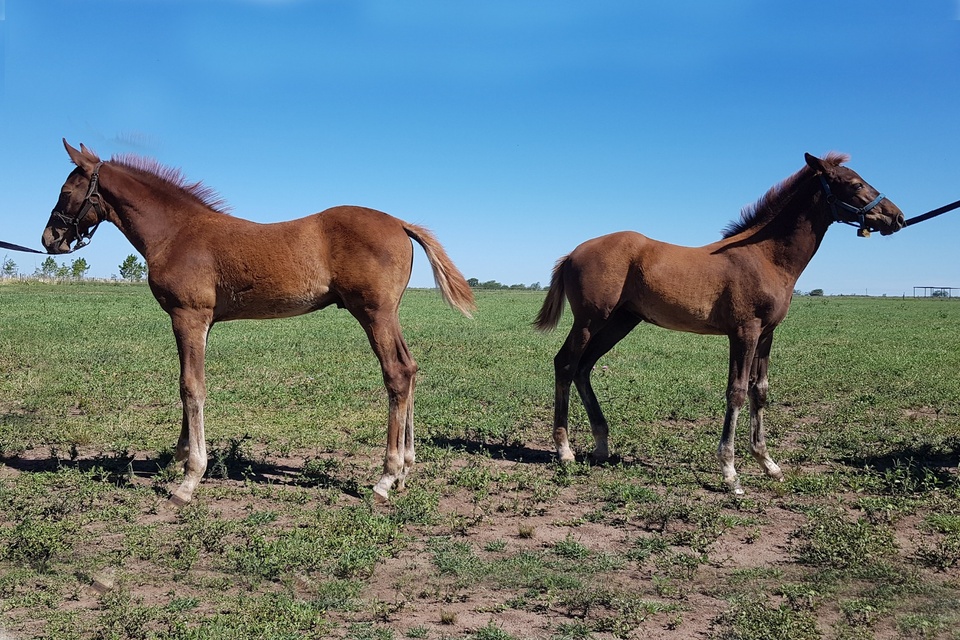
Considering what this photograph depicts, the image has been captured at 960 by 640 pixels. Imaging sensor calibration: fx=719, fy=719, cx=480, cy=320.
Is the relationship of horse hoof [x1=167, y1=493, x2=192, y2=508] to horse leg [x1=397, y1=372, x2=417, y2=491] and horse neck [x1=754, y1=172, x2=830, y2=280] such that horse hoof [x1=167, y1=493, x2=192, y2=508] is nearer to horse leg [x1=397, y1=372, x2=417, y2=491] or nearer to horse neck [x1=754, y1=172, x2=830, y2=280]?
horse leg [x1=397, y1=372, x2=417, y2=491]

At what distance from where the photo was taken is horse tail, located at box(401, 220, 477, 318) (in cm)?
711

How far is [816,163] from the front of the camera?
295 inches

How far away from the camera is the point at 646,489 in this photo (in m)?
6.76

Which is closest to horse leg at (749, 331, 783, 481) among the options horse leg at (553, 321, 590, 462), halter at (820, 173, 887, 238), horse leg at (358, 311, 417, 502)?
halter at (820, 173, 887, 238)

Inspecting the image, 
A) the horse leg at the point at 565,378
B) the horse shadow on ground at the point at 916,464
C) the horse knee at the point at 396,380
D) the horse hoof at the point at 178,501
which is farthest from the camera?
the horse leg at the point at 565,378

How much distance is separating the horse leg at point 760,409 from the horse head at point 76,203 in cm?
696

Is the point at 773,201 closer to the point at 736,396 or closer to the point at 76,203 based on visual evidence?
the point at 736,396

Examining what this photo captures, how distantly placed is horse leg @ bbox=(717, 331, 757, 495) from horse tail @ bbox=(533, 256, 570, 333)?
2094 millimetres

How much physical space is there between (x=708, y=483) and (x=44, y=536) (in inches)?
226

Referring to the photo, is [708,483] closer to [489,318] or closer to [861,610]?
[861,610]

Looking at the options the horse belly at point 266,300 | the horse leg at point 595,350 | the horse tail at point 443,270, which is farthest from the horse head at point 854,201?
the horse belly at point 266,300

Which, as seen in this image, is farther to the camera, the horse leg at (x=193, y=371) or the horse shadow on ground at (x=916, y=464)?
the horse shadow on ground at (x=916, y=464)

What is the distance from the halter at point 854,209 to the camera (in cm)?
730

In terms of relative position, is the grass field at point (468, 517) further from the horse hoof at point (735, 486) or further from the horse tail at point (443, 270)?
the horse tail at point (443, 270)
